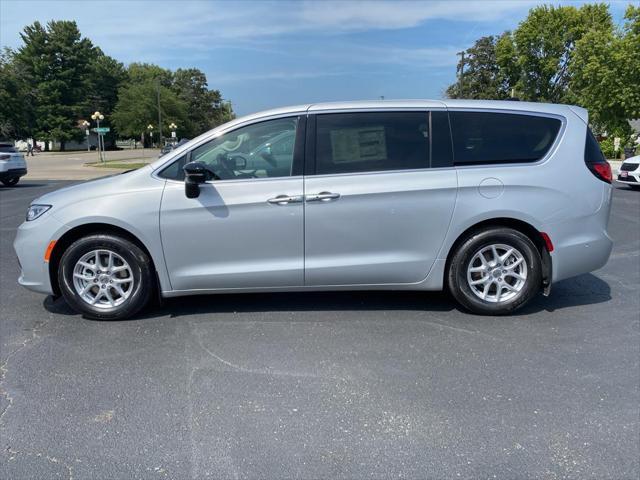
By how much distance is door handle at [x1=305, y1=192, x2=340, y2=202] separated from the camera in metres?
4.27

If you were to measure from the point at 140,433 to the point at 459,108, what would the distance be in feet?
11.7

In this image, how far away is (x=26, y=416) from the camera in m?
3.02

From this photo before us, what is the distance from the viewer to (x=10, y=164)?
1755 centimetres

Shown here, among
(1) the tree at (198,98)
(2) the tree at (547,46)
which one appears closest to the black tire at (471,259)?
(2) the tree at (547,46)

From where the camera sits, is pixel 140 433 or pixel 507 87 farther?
pixel 507 87

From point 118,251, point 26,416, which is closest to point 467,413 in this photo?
point 26,416

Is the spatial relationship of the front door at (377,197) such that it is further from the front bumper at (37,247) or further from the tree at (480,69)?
the tree at (480,69)

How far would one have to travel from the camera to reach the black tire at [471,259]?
446 cm

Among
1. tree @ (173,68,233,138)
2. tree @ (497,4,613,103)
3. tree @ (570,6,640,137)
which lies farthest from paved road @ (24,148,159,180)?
→ tree @ (173,68,233,138)

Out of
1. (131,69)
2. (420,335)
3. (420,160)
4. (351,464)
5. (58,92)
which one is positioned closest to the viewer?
(351,464)

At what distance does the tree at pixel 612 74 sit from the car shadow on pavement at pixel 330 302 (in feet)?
94.8

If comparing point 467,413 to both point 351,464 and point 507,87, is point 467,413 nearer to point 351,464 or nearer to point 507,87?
point 351,464

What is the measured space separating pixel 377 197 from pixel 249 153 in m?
1.15

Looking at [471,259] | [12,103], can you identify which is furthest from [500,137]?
[12,103]
